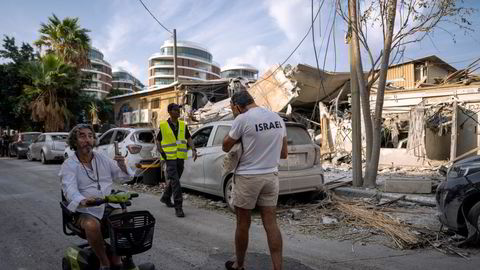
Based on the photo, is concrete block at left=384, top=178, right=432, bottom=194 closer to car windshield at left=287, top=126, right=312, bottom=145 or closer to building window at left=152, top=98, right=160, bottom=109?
car windshield at left=287, top=126, right=312, bottom=145

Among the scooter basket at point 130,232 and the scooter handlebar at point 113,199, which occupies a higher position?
the scooter handlebar at point 113,199

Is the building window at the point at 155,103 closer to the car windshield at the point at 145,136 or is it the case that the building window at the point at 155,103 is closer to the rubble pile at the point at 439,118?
the car windshield at the point at 145,136

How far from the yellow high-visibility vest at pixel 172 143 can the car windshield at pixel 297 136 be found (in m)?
1.83

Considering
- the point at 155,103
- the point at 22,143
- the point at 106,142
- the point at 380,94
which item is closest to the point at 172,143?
the point at 380,94

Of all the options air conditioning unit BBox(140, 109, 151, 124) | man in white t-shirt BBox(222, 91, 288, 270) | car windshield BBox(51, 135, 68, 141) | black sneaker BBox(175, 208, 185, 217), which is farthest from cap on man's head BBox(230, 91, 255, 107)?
air conditioning unit BBox(140, 109, 151, 124)

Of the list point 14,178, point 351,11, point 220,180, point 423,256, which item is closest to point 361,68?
point 351,11

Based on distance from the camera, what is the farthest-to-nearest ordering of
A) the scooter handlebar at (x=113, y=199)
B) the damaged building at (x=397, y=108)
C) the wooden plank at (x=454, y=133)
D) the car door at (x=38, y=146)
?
the car door at (x=38, y=146) → the damaged building at (x=397, y=108) → the wooden plank at (x=454, y=133) → the scooter handlebar at (x=113, y=199)

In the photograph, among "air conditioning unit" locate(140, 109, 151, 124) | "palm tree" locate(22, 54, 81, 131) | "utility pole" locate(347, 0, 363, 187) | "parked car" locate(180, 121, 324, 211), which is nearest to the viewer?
"parked car" locate(180, 121, 324, 211)

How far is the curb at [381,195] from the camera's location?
23.8ft

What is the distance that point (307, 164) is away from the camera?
714cm

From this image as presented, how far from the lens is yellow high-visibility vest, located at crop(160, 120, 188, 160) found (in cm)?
678

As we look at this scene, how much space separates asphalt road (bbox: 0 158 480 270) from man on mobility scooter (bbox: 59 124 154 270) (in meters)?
1.04

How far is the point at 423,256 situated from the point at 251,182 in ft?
7.93

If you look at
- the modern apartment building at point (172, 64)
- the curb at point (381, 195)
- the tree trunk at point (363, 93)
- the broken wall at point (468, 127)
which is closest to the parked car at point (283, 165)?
the curb at point (381, 195)
